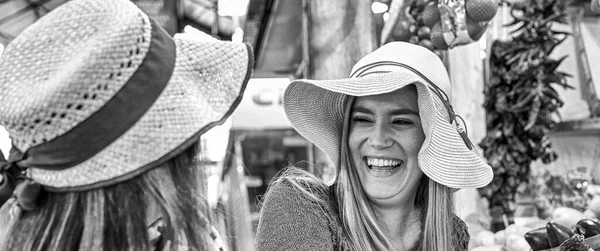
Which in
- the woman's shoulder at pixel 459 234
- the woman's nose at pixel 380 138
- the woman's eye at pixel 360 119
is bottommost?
the woman's shoulder at pixel 459 234

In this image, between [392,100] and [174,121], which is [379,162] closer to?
[392,100]

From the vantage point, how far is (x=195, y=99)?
46.1 inches

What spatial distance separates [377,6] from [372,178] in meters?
2.47

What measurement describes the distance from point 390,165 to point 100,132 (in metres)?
1.15

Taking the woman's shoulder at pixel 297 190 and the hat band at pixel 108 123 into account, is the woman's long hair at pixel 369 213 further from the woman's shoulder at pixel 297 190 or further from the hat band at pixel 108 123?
the hat band at pixel 108 123

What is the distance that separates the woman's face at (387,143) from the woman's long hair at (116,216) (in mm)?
984

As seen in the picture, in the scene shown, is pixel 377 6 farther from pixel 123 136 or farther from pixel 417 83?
pixel 123 136

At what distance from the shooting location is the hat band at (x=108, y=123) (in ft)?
3.58

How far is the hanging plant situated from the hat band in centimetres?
260

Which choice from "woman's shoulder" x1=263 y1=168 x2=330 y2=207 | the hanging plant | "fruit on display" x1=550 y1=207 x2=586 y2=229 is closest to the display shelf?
the hanging plant

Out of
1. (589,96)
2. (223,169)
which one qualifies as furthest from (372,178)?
(223,169)

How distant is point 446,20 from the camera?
9.97ft

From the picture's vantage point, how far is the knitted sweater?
6.14 ft

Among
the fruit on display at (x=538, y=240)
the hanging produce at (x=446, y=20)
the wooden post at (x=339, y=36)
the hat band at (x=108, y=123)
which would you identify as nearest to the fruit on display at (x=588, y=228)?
the fruit on display at (x=538, y=240)
